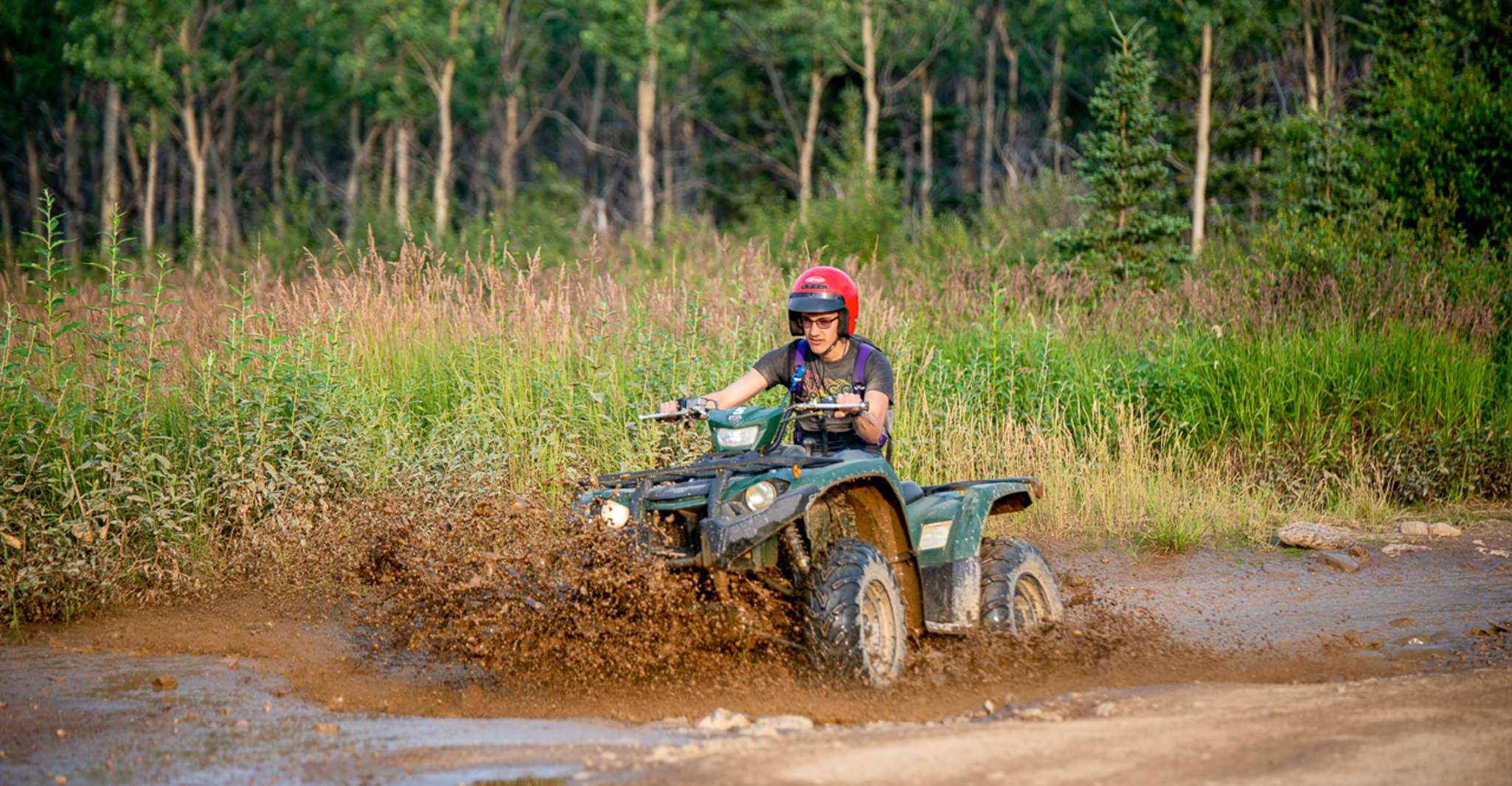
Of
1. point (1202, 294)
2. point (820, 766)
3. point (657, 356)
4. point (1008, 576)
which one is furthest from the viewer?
point (1202, 294)

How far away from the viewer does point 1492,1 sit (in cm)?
2477

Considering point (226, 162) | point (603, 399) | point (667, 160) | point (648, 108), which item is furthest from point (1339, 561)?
point (226, 162)

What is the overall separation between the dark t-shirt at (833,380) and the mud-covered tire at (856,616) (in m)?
0.83

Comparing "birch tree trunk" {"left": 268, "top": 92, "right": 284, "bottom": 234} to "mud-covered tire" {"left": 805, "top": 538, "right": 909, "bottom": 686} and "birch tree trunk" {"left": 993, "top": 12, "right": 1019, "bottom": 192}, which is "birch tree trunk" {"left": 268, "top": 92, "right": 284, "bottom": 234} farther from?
"mud-covered tire" {"left": 805, "top": 538, "right": 909, "bottom": 686}

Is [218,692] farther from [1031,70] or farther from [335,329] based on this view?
[1031,70]

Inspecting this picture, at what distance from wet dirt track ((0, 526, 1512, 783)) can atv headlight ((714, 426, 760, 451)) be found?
1003 mm

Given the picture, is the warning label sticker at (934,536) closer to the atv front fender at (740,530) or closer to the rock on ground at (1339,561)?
the atv front fender at (740,530)

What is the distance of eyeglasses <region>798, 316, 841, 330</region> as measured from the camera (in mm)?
7508

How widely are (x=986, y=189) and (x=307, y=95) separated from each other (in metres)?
24.0

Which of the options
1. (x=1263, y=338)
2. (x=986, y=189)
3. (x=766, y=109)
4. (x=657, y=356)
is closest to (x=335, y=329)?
(x=657, y=356)

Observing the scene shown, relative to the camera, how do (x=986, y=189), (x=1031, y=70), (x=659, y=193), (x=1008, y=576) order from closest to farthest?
(x=1008, y=576) < (x=986, y=189) < (x=659, y=193) < (x=1031, y=70)

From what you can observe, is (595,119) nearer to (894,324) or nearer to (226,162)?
(226,162)

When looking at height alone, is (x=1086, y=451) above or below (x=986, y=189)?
below

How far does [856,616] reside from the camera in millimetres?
6246
